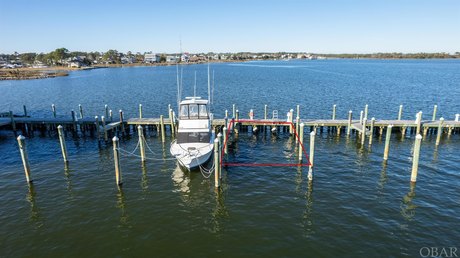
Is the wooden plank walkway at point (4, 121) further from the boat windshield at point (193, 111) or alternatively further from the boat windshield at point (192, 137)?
the boat windshield at point (192, 137)

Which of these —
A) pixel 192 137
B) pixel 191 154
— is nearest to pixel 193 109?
pixel 192 137

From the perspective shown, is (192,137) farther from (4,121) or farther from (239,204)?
(4,121)

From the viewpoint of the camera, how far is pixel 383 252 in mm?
13672

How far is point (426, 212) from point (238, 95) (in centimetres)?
Result: 4780

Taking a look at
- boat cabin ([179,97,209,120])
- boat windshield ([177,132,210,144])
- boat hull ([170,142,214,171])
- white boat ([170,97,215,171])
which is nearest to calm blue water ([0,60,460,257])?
boat hull ([170,142,214,171])

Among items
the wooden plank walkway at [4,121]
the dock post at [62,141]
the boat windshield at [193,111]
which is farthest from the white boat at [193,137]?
the wooden plank walkway at [4,121]

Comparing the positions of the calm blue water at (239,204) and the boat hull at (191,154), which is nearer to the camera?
the calm blue water at (239,204)

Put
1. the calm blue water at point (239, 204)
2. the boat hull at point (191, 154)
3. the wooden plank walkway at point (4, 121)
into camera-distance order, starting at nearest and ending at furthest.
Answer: the calm blue water at point (239, 204) < the boat hull at point (191, 154) < the wooden plank walkway at point (4, 121)

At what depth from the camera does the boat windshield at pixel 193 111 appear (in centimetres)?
2558

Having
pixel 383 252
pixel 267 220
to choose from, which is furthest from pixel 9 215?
pixel 383 252

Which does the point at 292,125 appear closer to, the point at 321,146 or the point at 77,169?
the point at 321,146

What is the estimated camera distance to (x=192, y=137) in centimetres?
2317

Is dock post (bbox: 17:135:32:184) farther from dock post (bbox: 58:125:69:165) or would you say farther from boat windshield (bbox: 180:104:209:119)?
boat windshield (bbox: 180:104:209:119)

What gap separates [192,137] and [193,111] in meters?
3.38
